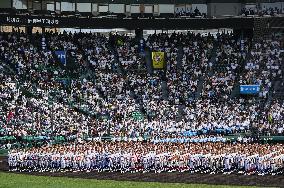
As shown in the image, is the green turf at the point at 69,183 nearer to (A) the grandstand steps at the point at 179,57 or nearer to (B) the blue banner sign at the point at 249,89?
(B) the blue banner sign at the point at 249,89

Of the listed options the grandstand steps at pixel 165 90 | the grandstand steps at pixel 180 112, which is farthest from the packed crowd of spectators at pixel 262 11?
the grandstand steps at pixel 180 112

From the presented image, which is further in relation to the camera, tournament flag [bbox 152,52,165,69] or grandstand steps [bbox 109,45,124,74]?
tournament flag [bbox 152,52,165,69]

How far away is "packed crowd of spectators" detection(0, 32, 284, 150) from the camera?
5706 centimetres

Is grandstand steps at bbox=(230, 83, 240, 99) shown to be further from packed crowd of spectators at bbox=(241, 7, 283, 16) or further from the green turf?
the green turf

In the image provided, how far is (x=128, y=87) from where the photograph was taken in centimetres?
6506

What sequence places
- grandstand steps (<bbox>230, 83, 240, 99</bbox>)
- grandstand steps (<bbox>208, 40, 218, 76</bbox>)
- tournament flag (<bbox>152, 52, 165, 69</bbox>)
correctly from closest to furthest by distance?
grandstand steps (<bbox>230, 83, 240, 99</bbox>) → grandstand steps (<bbox>208, 40, 218, 76</bbox>) → tournament flag (<bbox>152, 52, 165, 69</bbox>)

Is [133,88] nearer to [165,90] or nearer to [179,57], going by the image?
[165,90]

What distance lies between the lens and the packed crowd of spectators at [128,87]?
57062 mm

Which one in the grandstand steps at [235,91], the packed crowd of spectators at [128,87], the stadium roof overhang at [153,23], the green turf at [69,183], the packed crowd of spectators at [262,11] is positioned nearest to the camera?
the green turf at [69,183]

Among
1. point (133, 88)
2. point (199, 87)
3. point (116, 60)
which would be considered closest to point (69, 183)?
point (133, 88)

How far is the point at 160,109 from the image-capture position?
202ft

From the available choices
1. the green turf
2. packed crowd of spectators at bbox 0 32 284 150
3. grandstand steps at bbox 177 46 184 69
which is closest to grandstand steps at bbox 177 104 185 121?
packed crowd of spectators at bbox 0 32 284 150

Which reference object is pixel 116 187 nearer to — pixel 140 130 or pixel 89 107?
pixel 140 130

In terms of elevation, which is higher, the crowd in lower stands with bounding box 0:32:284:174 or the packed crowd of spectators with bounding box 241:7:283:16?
the packed crowd of spectators with bounding box 241:7:283:16
